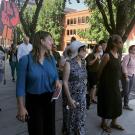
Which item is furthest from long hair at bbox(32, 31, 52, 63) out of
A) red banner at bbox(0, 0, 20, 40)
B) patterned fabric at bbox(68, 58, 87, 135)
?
red banner at bbox(0, 0, 20, 40)

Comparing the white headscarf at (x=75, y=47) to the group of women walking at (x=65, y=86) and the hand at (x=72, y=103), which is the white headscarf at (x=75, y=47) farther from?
the hand at (x=72, y=103)

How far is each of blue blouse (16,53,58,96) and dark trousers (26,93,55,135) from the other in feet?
0.29

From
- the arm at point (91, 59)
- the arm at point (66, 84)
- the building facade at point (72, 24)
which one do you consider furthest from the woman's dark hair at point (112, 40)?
the building facade at point (72, 24)

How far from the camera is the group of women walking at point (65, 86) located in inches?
178

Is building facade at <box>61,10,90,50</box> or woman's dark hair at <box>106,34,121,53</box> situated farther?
building facade at <box>61,10,90,50</box>

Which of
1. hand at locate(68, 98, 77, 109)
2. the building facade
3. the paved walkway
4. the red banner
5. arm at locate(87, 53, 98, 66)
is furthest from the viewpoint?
the building facade

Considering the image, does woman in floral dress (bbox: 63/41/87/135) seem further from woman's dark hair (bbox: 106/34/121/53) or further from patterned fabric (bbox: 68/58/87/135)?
woman's dark hair (bbox: 106/34/121/53)

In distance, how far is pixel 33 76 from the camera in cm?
452

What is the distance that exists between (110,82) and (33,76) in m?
Result: 2.52

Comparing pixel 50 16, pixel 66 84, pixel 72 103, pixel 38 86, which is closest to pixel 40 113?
pixel 38 86

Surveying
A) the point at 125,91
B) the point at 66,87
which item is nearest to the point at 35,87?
the point at 66,87

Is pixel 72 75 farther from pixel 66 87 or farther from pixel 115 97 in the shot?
pixel 115 97

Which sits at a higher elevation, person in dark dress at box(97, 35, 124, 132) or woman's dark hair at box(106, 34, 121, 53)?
woman's dark hair at box(106, 34, 121, 53)

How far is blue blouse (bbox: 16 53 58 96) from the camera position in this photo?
177 inches
